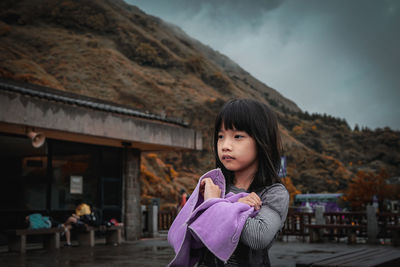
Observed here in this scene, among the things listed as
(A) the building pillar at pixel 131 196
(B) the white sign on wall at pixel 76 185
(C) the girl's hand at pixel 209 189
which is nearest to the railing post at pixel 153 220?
(A) the building pillar at pixel 131 196

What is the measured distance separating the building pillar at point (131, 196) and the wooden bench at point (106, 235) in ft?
4.48

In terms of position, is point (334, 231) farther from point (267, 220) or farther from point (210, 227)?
point (210, 227)

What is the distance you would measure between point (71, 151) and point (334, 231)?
949cm

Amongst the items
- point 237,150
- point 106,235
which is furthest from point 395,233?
point 237,150

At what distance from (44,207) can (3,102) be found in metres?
4.28

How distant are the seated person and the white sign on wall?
2.60 ft

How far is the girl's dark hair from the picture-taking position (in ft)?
6.33

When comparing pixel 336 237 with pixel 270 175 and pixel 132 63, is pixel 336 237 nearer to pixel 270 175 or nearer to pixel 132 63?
pixel 270 175

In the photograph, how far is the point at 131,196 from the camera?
16406 mm

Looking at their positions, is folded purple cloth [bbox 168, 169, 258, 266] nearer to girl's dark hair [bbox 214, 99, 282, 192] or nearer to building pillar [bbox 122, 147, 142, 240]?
girl's dark hair [bbox 214, 99, 282, 192]

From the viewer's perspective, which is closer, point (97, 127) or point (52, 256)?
point (52, 256)

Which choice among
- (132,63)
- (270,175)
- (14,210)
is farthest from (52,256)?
(132,63)

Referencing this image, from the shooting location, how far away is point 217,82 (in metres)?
87.5

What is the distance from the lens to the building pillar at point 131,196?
16.2m
